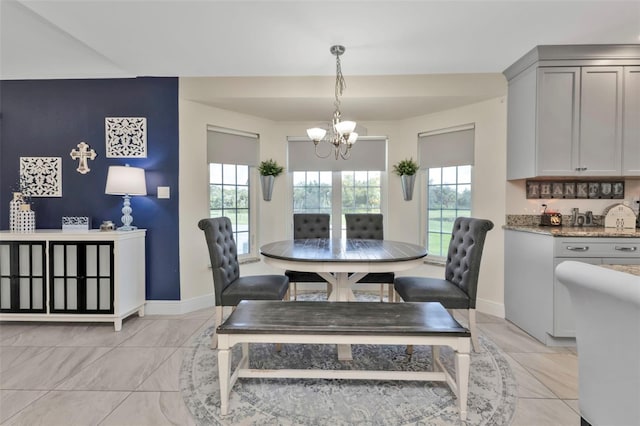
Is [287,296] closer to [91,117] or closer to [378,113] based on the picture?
[378,113]

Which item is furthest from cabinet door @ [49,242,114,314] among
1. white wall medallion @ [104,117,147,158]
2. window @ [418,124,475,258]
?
window @ [418,124,475,258]

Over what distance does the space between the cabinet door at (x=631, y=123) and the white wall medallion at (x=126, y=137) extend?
4.62 metres

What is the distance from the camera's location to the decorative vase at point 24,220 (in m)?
2.91

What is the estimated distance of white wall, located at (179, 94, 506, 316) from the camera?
3.15 m

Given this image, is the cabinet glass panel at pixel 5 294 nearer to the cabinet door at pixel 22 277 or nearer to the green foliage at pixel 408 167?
the cabinet door at pixel 22 277

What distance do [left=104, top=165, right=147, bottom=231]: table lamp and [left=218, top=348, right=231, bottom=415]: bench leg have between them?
6.81 ft

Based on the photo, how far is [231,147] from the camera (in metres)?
3.64

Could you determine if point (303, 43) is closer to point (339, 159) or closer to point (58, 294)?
point (339, 159)

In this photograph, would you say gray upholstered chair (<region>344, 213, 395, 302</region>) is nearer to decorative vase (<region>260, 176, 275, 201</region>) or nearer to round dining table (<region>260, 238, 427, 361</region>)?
round dining table (<region>260, 238, 427, 361</region>)

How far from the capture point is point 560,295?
2408mm

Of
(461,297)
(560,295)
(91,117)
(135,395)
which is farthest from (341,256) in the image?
(91,117)

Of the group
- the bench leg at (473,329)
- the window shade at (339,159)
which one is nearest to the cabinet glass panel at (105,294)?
the window shade at (339,159)

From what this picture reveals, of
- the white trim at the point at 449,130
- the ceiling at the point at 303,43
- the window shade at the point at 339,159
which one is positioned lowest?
the window shade at the point at 339,159

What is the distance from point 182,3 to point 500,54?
105 inches
